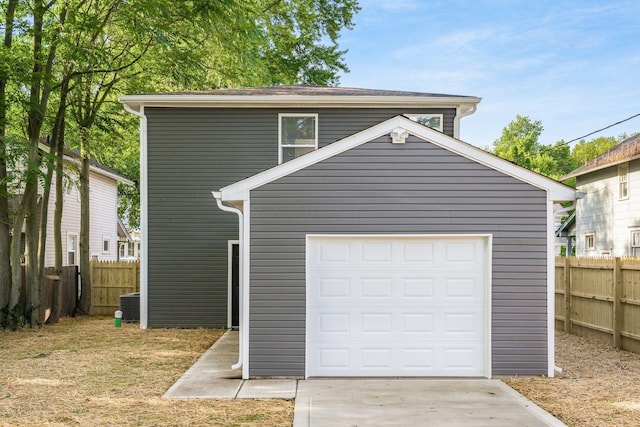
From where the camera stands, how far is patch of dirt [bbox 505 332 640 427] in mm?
6195

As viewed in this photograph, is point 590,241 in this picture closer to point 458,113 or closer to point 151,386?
point 458,113

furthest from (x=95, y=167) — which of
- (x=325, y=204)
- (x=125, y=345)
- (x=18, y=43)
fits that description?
(x=325, y=204)

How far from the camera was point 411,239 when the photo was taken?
8062mm

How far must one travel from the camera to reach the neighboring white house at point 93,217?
19606 mm

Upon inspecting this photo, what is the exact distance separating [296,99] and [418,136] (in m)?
4.98

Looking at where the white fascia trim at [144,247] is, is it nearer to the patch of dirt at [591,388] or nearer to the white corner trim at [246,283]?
the white corner trim at [246,283]

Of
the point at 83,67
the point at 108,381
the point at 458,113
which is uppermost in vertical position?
the point at 83,67

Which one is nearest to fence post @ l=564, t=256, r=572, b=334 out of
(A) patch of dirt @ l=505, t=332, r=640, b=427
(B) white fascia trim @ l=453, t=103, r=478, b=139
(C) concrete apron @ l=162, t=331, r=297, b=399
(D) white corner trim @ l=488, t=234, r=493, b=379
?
(A) patch of dirt @ l=505, t=332, r=640, b=427

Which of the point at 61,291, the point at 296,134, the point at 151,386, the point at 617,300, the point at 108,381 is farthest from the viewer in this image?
the point at 61,291

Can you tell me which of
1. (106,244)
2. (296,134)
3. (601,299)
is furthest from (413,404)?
(106,244)

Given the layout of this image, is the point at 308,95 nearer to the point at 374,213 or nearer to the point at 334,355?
the point at 374,213

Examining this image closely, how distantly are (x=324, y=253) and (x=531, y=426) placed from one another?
344cm

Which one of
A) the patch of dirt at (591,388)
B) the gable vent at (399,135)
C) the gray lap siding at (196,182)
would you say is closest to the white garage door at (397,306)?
the patch of dirt at (591,388)

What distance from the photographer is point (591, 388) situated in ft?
24.3
